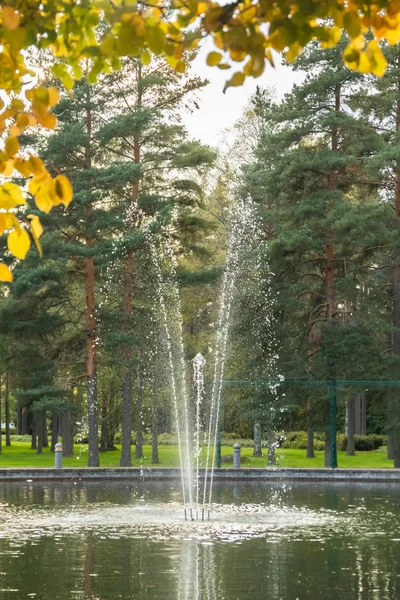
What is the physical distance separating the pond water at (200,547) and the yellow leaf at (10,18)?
759 cm

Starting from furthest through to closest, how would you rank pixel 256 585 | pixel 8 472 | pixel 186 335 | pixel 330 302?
1. pixel 186 335
2. pixel 330 302
3. pixel 8 472
4. pixel 256 585

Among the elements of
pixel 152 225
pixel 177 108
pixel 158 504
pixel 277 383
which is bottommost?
pixel 158 504

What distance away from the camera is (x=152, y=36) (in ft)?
11.6

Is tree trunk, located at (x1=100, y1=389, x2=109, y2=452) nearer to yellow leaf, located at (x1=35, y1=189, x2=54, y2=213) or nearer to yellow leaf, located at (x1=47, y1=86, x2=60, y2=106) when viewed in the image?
yellow leaf, located at (x1=35, y1=189, x2=54, y2=213)

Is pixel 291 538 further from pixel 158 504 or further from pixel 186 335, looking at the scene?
pixel 186 335

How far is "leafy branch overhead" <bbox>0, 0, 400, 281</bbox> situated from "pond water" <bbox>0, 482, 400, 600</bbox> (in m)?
7.06

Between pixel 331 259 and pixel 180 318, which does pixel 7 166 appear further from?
pixel 180 318

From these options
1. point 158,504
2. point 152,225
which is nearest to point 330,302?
point 152,225

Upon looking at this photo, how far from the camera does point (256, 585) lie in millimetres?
10758

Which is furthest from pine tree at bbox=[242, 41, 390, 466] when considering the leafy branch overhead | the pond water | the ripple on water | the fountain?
the leafy branch overhead

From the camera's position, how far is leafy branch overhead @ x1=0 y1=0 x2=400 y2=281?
11.7 feet

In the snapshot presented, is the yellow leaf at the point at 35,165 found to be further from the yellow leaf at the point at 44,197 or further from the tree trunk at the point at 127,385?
the tree trunk at the point at 127,385

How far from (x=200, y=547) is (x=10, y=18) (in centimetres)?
1107

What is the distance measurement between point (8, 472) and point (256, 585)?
637 inches
